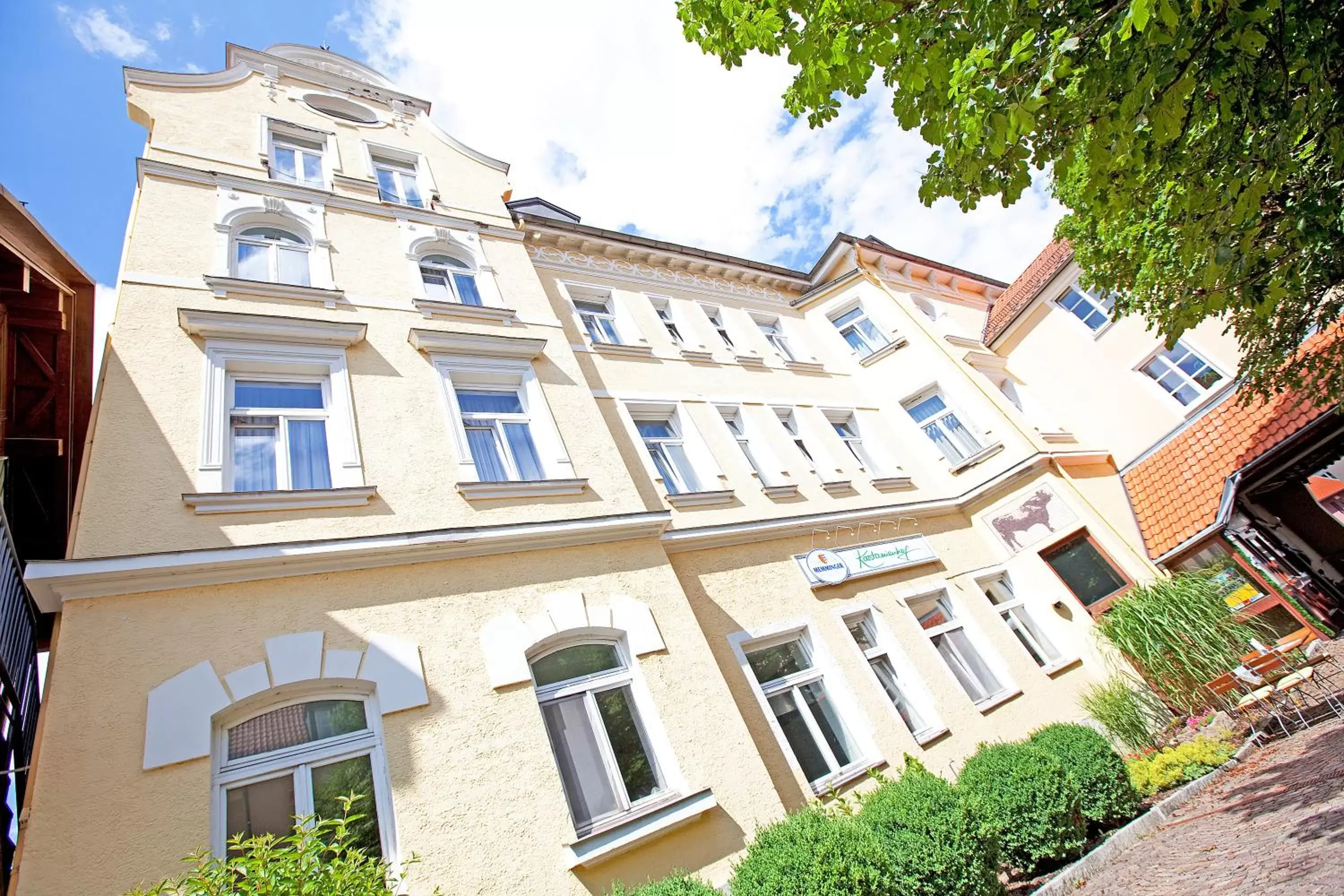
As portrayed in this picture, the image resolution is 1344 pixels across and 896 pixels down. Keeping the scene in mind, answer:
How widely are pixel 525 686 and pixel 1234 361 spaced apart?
1609 centimetres

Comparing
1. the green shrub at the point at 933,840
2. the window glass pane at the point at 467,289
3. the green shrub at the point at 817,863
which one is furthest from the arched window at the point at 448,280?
the green shrub at the point at 933,840

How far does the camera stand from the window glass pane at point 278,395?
7.34 metres

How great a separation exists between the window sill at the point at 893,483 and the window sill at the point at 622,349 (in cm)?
522

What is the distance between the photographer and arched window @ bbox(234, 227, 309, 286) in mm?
8633

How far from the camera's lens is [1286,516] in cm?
1363

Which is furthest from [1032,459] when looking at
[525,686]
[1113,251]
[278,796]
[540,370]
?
[278,796]

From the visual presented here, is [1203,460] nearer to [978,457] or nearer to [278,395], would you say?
[978,457]

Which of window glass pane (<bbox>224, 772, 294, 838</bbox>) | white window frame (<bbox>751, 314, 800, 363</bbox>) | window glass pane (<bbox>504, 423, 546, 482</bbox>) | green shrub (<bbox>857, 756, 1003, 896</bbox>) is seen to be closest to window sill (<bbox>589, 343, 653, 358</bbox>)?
window glass pane (<bbox>504, 423, 546, 482</bbox>)

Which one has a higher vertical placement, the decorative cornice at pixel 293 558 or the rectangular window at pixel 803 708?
the decorative cornice at pixel 293 558

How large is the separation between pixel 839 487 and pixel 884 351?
504cm

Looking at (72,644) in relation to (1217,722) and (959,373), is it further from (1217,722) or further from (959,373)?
(959,373)

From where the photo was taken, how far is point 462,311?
938cm

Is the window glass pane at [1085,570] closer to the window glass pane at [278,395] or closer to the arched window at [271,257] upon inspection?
the window glass pane at [278,395]

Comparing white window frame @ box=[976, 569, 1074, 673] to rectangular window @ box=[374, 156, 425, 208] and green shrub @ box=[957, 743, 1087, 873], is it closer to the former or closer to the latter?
green shrub @ box=[957, 743, 1087, 873]
